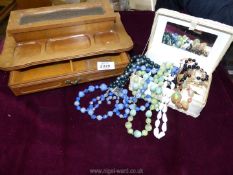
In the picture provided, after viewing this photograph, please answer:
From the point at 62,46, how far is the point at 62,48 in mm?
12

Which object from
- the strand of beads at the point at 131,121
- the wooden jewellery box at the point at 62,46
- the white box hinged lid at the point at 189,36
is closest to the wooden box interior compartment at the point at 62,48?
the wooden jewellery box at the point at 62,46

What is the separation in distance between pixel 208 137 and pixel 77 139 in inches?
16.4

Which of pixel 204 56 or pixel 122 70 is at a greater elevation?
pixel 204 56

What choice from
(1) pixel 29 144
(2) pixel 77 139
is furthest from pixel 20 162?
(2) pixel 77 139

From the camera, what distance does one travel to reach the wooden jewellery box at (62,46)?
29.3 inches

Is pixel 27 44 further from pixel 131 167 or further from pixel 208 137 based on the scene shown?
pixel 208 137

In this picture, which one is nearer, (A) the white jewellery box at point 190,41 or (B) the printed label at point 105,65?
(A) the white jewellery box at point 190,41

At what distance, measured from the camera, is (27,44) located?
791mm

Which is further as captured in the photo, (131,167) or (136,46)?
(136,46)

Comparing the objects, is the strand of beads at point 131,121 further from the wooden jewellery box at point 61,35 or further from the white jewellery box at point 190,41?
the wooden jewellery box at point 61,35

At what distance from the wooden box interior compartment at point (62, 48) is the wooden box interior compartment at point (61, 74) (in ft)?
0.17

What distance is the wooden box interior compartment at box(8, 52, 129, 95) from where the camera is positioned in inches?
30.2

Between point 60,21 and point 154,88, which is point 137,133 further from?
point 60,21

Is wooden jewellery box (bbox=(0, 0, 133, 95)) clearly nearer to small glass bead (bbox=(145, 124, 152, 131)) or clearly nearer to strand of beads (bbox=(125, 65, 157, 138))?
strand of beads (bbox=(125, 65, 157, 138))
